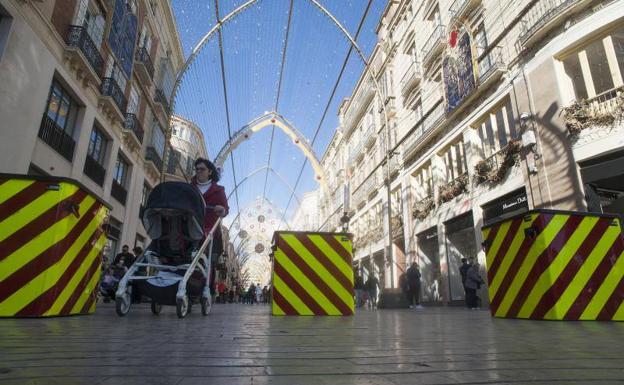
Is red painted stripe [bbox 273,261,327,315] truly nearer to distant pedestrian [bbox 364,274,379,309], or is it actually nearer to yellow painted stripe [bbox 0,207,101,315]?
yellow painted stripe [bbox 0,207,101,315]

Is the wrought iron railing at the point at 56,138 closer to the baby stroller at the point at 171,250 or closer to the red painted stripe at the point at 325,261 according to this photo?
the baby stroller at the point at 171,250

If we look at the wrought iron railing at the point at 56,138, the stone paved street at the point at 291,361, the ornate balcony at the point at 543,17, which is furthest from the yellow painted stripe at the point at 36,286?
the ornate balcony at the point at 543,17

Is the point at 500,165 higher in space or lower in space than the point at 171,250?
higher

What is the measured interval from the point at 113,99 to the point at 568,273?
15.0m

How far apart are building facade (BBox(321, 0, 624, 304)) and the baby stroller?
884cm

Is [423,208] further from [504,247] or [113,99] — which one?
[113,99]

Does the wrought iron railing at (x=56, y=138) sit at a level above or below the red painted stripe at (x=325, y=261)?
above

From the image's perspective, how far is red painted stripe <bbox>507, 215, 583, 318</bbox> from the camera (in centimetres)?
445

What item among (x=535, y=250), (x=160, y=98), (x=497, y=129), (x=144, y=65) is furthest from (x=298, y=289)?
(x=160, y=98)

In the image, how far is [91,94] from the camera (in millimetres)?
13227

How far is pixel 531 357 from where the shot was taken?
1.58 metres

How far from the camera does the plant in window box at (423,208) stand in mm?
16297

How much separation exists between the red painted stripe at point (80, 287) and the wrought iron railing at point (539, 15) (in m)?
11.4

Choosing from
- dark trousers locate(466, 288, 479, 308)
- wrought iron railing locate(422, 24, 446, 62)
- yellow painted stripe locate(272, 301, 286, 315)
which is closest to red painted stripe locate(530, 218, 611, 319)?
yellow painted stripe locate(272, 301, 286, 315)
